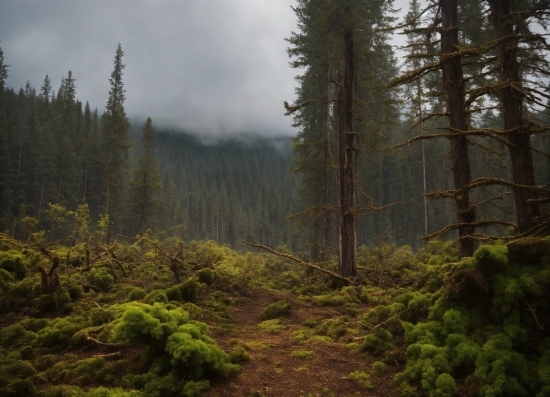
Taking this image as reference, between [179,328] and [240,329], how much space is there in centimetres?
318

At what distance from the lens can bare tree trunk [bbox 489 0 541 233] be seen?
26.1ft

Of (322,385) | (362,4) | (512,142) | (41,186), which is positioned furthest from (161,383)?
(41,186)

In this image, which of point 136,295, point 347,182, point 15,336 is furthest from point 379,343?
point 347,182

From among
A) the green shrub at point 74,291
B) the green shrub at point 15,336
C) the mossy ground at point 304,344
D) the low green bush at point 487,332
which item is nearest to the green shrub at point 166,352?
the mossy ground at point 304,344

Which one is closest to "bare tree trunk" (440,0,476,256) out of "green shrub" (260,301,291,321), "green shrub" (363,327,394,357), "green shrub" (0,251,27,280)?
"green shrub" (363,327,394,357)

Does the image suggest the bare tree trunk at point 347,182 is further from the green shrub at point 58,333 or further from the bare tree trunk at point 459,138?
the green shrub at point 58,333

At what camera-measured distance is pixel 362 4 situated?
1630 cm

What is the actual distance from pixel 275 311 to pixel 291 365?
11.5ft

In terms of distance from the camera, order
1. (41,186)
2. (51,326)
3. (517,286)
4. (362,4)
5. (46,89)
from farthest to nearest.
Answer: (46,89), (41,186), (362,4), (51,326), (517,286)

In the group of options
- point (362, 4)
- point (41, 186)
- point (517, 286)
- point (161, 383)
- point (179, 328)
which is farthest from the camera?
point (41, 186)

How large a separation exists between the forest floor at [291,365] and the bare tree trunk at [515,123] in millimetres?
4799

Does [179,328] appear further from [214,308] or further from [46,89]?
[46,89]

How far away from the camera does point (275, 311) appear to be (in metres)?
10.4

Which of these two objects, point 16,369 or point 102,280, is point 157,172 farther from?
point 16,369
